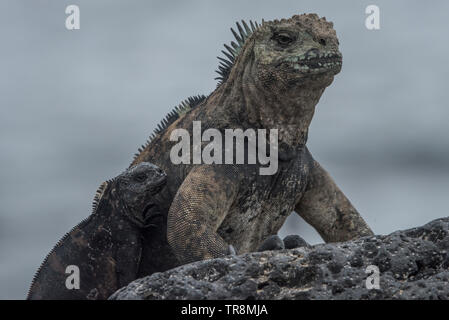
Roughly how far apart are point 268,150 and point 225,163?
596mm

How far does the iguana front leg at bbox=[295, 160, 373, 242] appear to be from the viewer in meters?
10.8

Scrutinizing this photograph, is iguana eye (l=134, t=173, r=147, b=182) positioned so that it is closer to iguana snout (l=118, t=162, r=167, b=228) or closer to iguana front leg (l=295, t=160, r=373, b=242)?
iguana snout (l=118, t=162, r=167, b=228)

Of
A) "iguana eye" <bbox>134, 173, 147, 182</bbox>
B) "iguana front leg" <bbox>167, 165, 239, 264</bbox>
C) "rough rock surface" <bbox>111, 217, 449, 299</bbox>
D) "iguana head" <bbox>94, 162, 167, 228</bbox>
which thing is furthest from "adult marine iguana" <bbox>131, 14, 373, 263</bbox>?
"rough rock surface" <bbox>111, 217, 449, 299</bbox>

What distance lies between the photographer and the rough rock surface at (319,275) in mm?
6543

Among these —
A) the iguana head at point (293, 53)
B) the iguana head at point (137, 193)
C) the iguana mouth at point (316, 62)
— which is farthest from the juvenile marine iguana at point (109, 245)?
the iguana mouth at point (316, 62)

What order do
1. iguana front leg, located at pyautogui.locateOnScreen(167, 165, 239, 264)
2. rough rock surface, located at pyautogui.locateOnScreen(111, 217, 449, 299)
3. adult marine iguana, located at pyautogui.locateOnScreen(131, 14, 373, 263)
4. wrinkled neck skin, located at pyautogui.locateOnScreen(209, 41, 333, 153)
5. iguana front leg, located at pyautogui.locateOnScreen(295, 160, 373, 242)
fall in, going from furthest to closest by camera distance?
1. iguana front leg, located at pyautogui.locateOnScreen(295, 160, 373, 242)
2. wrinkled neck skin, located at pyautogui.locateOnScreen(209, 41, 333, 153)
3. adult marine iguana, located at pyautogui.locateOnScreen(131, 14, 373, 263)
4. iguana front leg, located at pyautogui.locateOnScreen(167, 165, 239, 264)
5. rough rock surface, located at pyautogui.locateOnScreen(111, 217, 449, 299)

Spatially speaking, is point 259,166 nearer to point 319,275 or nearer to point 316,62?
point 316,62

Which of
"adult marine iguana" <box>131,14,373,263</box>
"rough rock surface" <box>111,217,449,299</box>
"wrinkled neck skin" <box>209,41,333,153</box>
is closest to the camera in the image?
"rough rock surface" <box>111,217,449,299</box>

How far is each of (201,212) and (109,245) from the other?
1.32 meters

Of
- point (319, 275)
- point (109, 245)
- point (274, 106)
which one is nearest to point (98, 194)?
point (109, 245)

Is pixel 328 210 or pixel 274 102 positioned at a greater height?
pixel 274 102

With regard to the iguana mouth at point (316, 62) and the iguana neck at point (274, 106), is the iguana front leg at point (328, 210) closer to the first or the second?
the iguana neck at point (274, 106)

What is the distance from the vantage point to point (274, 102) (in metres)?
9.81
